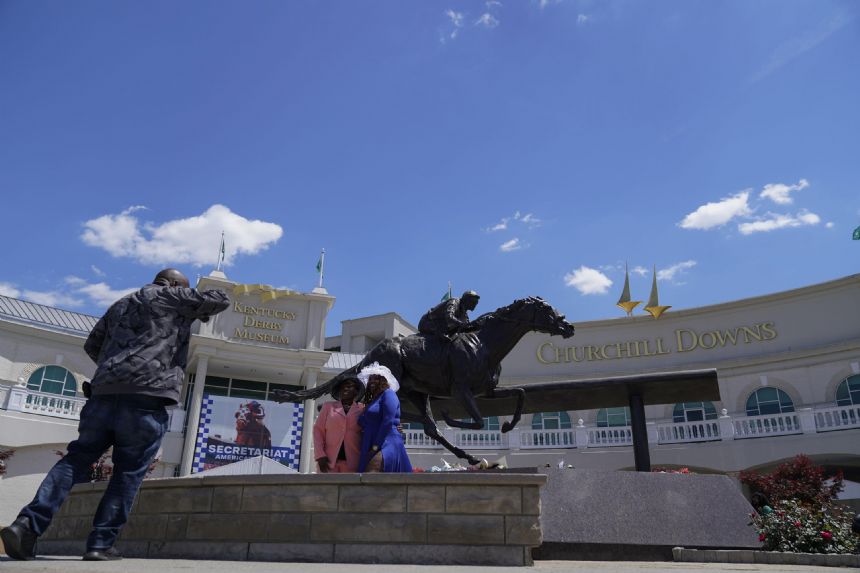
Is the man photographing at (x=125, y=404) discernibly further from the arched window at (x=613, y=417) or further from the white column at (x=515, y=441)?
the arched window at (x=613, y=417)

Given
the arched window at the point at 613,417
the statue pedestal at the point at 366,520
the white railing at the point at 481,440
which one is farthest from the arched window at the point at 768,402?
the statue pedestal at the point at 366,520

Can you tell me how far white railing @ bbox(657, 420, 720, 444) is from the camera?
24109mm

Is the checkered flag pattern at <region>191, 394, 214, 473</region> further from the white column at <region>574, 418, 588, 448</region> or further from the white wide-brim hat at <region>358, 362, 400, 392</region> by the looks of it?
the white wide-brim hat at <region>358, 362, 400, 392</region>

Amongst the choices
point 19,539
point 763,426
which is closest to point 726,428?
point 763,426

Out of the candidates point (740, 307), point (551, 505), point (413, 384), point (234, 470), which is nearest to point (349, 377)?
point (413, 384)

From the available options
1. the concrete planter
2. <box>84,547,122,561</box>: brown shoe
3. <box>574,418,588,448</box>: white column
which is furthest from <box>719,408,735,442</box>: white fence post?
<box>84,547,122,561</box>: brown shoe

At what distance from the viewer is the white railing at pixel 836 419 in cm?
2169

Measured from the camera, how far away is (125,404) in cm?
482

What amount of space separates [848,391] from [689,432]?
6249mm

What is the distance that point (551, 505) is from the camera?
8141 millimetres

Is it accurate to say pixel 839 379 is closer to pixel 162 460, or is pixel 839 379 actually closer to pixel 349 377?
pixel 349 377

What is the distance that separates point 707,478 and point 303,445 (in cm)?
2430

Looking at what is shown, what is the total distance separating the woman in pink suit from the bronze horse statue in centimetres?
171

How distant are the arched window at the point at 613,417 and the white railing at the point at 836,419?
763 cm
